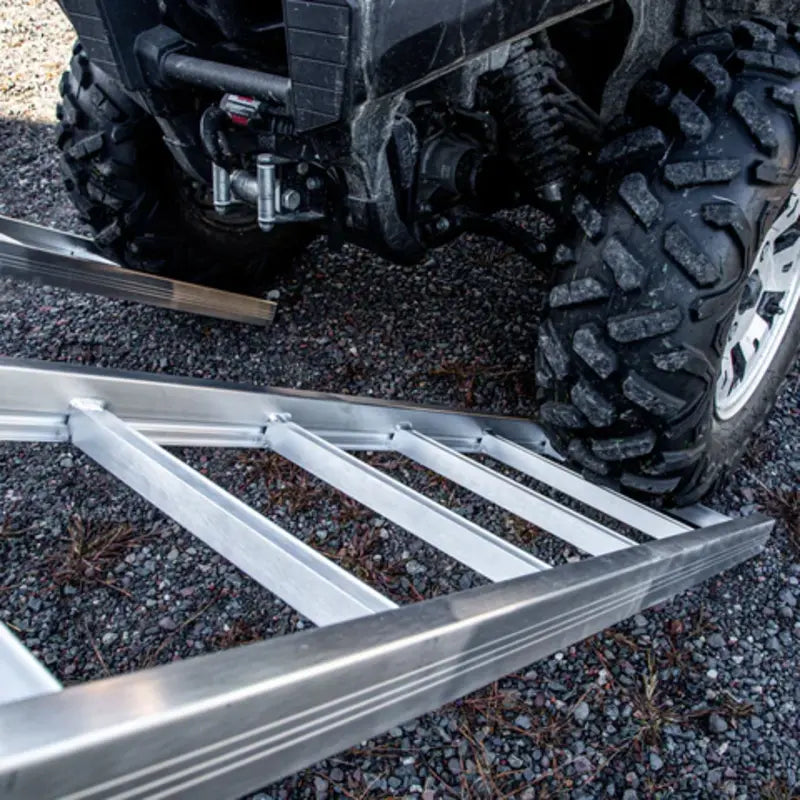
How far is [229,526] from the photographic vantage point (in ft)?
4.21

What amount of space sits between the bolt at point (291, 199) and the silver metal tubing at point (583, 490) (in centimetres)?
79

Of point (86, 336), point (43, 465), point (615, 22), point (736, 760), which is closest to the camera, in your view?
point (736, 760)

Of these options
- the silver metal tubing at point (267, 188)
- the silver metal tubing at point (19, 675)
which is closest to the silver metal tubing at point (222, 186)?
the silver metal tubing at point (267, 188)

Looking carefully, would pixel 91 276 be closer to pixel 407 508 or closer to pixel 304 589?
pixel 407 508

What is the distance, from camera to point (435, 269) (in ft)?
10.3

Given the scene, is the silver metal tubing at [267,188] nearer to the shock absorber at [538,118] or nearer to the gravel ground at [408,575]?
the shock absorber at [538,118]

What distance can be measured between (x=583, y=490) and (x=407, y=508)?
582 millimetres

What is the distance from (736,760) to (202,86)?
63.9 inches

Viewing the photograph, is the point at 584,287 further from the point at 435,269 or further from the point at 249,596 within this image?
the point at 435,269

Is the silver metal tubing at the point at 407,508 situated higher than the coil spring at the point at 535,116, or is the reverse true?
the coil spring at the point at 535,116

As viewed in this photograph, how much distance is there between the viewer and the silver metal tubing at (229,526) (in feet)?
3.82

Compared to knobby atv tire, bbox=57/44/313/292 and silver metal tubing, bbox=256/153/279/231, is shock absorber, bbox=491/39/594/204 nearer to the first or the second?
silver metal tubing, bbox=256/153/279/231

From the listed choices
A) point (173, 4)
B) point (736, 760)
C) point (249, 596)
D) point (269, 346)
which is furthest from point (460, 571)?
point (173, 4)

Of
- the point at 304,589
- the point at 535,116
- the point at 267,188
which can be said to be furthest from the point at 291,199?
the point at 304,589
